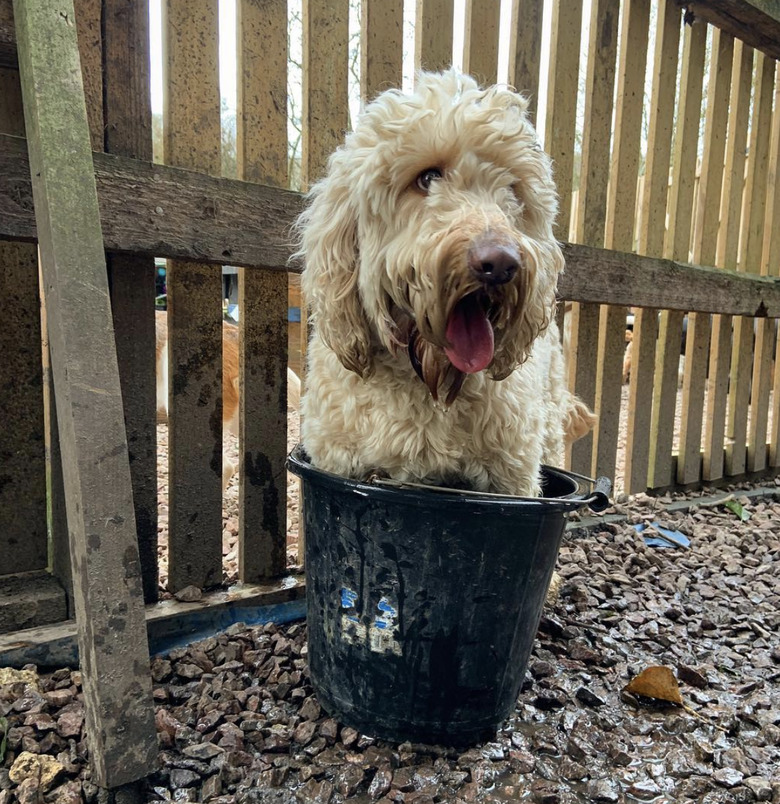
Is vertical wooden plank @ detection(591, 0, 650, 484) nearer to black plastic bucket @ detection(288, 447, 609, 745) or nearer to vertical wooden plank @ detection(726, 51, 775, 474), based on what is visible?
vertical wooden plank @ detection(726, 51, 775, 474)

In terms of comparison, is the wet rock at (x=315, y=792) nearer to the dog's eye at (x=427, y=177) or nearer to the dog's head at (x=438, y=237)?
the dog's head at (x=438, y=237)

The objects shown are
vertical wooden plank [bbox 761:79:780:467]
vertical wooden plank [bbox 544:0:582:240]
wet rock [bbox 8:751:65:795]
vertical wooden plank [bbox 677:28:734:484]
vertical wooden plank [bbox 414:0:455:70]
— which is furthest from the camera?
vertical wooden plank [bbox 761:79:780:467]

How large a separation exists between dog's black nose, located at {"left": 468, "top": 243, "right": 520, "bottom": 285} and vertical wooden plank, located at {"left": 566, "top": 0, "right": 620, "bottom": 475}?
→ 7.38 ft

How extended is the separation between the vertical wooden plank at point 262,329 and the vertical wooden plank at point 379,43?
374mm

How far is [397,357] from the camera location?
1799 millimetres

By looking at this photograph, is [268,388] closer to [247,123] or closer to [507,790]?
[247,123]

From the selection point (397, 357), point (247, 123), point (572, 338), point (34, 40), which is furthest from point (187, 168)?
point (572, 338)

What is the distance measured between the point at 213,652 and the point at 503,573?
1078mm

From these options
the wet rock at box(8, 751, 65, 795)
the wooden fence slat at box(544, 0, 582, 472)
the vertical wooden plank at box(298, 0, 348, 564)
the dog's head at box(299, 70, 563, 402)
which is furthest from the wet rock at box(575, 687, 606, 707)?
the wooden fence slat at box(544, 0, 582, 472)

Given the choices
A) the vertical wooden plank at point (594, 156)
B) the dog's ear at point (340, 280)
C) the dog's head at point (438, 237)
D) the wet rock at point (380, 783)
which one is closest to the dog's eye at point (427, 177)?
the dog's head at point (438, 237)

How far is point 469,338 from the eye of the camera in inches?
63.7

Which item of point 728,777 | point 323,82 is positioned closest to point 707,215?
point 323,82

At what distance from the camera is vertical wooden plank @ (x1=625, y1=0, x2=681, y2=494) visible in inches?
154

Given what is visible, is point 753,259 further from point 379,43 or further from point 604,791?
point 604,791
